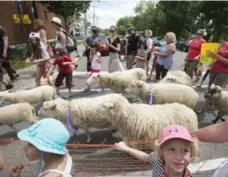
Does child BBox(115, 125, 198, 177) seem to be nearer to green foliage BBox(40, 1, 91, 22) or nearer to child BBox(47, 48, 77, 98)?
child BBox(47, 48, 77, 98)

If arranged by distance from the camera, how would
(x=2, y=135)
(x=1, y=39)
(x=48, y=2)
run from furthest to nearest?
(x=48, y=2) → (x=1, y=39) → (x=2, y=135)

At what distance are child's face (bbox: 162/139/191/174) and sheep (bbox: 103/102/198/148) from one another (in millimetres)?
2068

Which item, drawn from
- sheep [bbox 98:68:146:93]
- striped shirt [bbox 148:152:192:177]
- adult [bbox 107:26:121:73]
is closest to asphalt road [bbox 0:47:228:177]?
striped shirt [bbox 148:152:192:177]

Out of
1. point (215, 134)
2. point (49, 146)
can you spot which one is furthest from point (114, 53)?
point (49, 146)

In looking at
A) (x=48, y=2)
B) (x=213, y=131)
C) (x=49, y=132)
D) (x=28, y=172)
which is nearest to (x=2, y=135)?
(x=28, y=172)

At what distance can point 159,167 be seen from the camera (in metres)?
2.21

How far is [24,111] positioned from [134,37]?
574 cm

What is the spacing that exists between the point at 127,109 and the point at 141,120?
248mm

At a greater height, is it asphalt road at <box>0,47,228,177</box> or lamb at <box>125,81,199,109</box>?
lamb at <box>125,81,199,109</box>

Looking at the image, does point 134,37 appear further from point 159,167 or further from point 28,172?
point 159,167

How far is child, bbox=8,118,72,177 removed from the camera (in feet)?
6.17

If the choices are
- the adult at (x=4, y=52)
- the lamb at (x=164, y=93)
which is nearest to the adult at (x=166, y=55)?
the lamb at (x=164, y=93)

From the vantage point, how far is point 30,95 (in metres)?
→ 6.22

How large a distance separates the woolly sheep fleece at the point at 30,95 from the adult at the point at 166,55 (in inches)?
120
